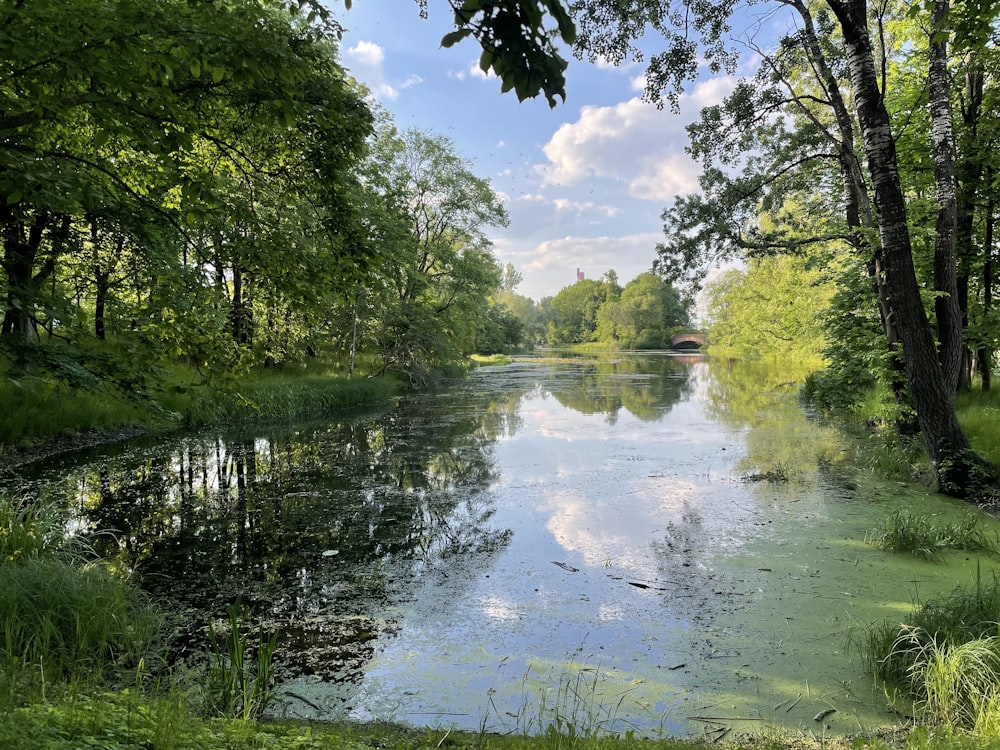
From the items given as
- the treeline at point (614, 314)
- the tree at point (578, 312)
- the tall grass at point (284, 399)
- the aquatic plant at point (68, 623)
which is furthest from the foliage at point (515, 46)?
the tree at point (578, 312)

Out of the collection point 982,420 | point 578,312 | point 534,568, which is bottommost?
point 534,568

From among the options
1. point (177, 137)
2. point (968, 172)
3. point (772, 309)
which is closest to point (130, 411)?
point (177, 137)

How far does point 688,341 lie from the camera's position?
63.3 meters

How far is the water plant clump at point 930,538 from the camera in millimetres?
4891

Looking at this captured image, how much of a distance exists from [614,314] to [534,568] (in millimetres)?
73772

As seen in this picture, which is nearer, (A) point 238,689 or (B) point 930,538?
(A) point 238,689

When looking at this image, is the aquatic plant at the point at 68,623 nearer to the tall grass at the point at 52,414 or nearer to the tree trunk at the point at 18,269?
the tree trunk at the point at 18,269

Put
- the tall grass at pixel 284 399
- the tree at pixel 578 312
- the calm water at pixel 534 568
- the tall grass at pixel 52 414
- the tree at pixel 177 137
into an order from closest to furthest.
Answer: the calm water at pixel 534 568 → the tree at pixel 177 137 → the tall grass at pixel 52 414 → the tall grass at pixel 284 399 → the tree at pixel 578 312

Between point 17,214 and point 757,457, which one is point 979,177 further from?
point 17,214

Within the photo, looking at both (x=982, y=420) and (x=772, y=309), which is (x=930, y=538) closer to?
(x=982, y=420)

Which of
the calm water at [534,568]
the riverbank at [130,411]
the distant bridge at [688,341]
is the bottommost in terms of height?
the calm water at [534,568]

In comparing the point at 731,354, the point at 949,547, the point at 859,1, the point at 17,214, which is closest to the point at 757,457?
the point at 949,547

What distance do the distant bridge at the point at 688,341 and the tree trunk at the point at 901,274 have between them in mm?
55017

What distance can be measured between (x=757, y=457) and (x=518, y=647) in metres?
7.17
